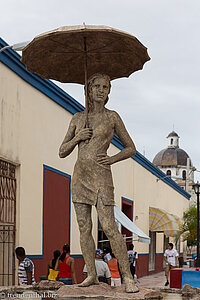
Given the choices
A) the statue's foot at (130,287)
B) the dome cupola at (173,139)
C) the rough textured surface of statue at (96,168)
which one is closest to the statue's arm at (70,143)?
the rough textured surface of statue at (96,168)

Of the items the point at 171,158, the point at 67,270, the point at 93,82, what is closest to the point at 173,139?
the point at 171,158

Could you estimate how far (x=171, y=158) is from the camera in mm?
105125

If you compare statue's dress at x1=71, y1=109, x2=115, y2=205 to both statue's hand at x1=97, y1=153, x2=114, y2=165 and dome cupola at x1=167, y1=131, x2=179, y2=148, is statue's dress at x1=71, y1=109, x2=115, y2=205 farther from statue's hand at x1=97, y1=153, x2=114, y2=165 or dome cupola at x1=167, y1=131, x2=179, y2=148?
dome cupola at x1=167, y1=131, x2=179, y2=148

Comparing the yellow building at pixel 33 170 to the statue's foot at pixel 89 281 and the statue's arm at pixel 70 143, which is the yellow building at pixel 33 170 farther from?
the statue's foot at pixel 89 281

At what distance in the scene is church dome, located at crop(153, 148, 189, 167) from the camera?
104 m

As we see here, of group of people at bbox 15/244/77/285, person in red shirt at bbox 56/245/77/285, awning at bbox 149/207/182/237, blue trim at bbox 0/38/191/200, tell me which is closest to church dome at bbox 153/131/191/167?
awning at bbox 149/207/182/237

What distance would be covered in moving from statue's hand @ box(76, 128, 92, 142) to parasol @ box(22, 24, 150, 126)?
56 centimetres

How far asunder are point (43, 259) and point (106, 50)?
8.33 metres

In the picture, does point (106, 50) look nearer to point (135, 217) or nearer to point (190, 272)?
point (190, 272)

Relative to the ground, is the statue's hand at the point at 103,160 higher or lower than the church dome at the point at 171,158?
lower

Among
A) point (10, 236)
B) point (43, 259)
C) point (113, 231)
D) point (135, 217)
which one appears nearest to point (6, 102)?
point (10, 236)

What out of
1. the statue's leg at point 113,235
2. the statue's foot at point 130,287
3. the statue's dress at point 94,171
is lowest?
the statue's foot at point 130,287

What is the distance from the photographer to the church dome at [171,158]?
104500mm

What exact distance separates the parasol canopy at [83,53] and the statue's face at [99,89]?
0.45 feet
